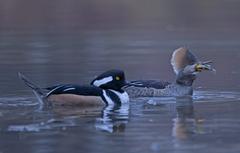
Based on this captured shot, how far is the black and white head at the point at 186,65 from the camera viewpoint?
52.4 feet

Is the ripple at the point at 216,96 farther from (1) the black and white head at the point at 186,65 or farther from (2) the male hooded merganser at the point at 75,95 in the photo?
(2) the male hooded merganser at the point at 75,95

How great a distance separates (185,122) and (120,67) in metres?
6.49

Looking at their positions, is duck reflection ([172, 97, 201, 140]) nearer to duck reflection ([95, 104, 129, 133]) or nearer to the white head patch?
duck reflection ([95, 104, 129, 133])

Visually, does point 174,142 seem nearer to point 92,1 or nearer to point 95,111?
point 95,111

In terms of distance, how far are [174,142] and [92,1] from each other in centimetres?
2915

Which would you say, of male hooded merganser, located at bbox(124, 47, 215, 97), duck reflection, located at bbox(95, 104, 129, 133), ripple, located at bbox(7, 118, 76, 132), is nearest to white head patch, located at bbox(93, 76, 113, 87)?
duck reflection, located at bbox(95, 104, 129, 133)

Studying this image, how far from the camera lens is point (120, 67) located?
1869cm

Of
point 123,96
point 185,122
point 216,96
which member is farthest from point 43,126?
point 216,96

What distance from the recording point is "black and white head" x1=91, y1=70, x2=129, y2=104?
14133 mm

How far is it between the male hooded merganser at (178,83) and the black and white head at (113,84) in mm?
538

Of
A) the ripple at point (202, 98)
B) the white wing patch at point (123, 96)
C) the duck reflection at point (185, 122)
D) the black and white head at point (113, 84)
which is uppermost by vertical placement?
the black and white head at point (113, 84)

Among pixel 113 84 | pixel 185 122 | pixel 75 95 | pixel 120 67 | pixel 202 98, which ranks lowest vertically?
pixel 185 122

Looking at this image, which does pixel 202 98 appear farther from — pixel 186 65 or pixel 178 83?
pixel 186 65

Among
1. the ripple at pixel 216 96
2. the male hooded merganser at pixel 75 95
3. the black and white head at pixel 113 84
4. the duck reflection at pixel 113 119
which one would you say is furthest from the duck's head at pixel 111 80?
the ripple at pixel 216 96
